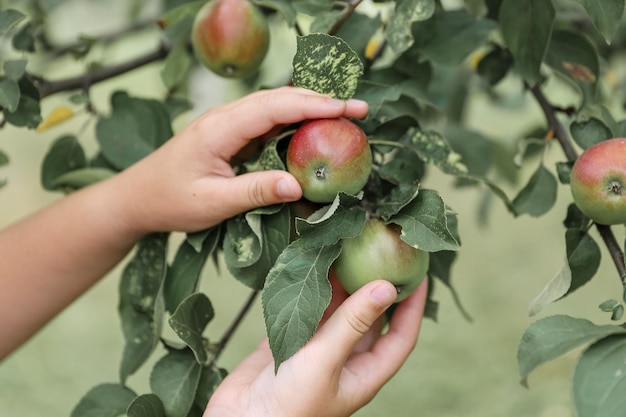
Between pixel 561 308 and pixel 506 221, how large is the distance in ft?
2.93

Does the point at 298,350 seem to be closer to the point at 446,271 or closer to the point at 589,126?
the point at 446,271

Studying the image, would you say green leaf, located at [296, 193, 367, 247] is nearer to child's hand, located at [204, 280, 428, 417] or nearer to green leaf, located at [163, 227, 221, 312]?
child's hand, located at [204, 280, 428, 417]

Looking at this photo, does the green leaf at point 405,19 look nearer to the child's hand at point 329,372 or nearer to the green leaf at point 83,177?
the child's hand at point 329,372

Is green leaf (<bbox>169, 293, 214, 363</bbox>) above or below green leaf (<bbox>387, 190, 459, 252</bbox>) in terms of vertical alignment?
below

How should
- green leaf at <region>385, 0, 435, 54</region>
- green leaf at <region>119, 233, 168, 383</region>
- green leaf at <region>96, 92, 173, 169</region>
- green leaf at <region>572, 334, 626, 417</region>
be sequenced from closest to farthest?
green leaf at <region>572, 334, 626, 417</region>
green leaf at <region>385, 0, 435, 54</region>
green leaf at <region>119, 233, 168, 383</region>
green leaf at <region>96, 92, 173, 169</region>

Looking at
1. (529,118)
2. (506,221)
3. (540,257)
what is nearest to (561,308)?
(540,257)

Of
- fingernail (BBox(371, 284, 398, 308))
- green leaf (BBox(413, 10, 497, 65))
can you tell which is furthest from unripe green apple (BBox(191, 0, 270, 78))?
fingernail (BBox(371, 284, 398, 308))

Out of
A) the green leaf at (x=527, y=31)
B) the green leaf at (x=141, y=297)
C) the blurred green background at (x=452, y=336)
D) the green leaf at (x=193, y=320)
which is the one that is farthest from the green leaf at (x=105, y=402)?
the blurred green background at (x=452, y=336)

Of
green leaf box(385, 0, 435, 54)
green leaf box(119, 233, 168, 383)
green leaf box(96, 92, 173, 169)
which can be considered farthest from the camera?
green leaf box(96, 92, 173, 169)

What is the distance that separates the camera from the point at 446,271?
0.99 meters

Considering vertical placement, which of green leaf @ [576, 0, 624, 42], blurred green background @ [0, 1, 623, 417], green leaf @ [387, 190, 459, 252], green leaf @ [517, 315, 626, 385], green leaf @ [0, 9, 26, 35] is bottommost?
blurred green background @ [0, 1, 623, 417]

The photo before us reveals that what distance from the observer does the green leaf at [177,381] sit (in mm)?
867

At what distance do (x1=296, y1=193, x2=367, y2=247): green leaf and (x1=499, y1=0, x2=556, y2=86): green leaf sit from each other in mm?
327

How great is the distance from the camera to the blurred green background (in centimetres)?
253
